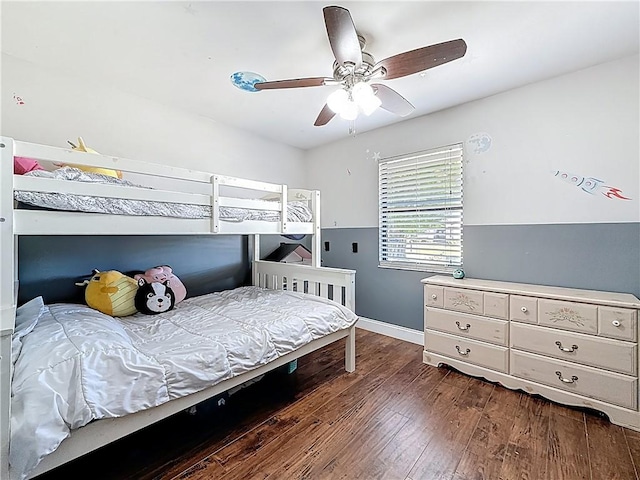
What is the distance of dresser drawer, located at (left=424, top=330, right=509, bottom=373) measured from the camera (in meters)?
2.20

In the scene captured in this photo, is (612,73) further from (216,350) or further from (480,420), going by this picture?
(216,350)

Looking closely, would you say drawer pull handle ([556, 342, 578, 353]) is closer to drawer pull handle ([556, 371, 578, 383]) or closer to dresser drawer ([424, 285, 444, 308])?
drawer pull handle ([556, 371, 578, 383])

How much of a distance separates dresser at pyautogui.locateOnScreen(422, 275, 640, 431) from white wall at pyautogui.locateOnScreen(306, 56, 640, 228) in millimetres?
620

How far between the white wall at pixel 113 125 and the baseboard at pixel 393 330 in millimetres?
2198

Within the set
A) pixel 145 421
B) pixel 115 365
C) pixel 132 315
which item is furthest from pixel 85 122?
pixel 145 421

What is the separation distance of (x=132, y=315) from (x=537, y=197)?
3.30 m

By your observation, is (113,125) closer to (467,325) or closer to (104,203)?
(104,203)

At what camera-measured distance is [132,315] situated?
2203 mm

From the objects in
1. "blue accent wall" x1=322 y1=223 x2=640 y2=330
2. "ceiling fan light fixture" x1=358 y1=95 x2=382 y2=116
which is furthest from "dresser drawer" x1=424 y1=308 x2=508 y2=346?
"ceiling fan light fixture" x1=358 y1=95 x2=382 y2=116

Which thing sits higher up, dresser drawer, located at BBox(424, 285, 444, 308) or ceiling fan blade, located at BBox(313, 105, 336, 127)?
ceiling fan blade, located at BBox(313, 105, 336, 127)

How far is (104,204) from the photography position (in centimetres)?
157

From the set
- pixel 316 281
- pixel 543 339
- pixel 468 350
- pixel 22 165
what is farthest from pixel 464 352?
pixel 22 165

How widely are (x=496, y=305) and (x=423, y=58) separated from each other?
179 centimetres

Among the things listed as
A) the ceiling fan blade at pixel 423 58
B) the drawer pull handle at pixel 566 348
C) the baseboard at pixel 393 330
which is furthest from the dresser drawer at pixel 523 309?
the ceiling fan blade at pixel 423 58
